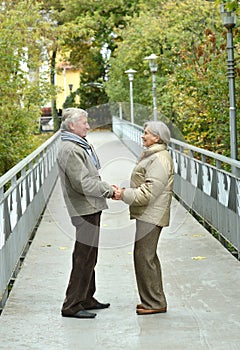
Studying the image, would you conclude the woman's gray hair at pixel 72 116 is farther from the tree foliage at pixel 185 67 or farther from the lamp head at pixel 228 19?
the tree foliage at pixel 185 67

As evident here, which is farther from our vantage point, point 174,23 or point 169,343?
point 174,23

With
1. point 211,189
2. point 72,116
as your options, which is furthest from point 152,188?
point 211,189

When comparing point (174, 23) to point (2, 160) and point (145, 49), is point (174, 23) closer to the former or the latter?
point (145, 49)

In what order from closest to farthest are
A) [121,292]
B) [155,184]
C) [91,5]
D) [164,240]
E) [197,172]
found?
1. [155,184]
2. [121,292]
3. [164,240]
4. [197,172]
5. [91,5]

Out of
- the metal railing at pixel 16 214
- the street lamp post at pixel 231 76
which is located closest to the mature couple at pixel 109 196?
the metal railing at pixel 16 214

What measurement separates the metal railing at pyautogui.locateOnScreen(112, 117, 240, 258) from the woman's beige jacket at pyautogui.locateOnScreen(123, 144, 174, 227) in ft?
9.06

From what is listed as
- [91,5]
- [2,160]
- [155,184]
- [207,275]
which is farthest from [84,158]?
[91,5]

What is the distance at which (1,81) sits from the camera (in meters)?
21.6

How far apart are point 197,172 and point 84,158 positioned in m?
6.73

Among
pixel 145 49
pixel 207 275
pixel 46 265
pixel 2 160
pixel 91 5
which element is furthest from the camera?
pixel 91 5

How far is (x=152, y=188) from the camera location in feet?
24.3

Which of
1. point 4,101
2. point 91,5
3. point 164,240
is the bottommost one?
point 164,240

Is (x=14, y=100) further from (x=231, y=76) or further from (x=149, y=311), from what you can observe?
(x=149, y=311)

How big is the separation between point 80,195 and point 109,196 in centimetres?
24
